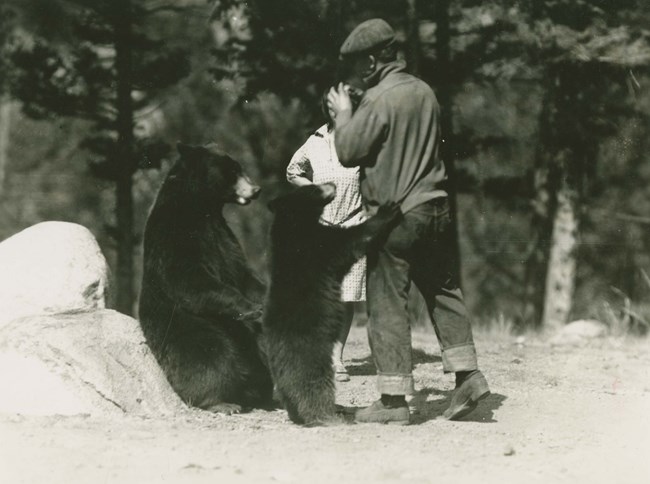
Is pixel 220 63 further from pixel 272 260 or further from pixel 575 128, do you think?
pixel 272 260

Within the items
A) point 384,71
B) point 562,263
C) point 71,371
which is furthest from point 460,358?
point 562,263

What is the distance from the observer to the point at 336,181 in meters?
8.25

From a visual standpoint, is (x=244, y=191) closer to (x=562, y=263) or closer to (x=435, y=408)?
(x=435, y=408)

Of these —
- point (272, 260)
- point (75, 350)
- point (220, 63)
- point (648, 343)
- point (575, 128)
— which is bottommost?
point (648, 343)

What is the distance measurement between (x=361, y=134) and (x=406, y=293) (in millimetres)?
1106

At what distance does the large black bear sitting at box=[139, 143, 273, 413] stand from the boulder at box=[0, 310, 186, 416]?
266 mm

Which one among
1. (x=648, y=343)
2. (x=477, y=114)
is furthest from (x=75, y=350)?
(x=477, y=114)

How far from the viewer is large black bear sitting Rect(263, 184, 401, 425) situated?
6.03m

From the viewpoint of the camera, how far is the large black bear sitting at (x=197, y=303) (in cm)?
669

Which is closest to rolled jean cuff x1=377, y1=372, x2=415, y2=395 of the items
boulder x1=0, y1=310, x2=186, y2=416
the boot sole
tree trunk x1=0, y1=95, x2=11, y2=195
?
the boot sole

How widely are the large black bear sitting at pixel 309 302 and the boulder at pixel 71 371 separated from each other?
108cm

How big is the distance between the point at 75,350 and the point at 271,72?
30.3 ft

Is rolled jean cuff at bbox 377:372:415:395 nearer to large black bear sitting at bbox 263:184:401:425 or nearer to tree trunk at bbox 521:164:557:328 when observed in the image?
large black bear sitting at bbox 263:184:401:425

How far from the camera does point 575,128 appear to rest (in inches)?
582
